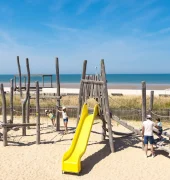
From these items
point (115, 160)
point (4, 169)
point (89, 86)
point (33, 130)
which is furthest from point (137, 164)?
point (33, 130)

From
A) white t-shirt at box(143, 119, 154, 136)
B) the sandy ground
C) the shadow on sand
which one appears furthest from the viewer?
white t-shirt at box(143, 119, 154, 136)

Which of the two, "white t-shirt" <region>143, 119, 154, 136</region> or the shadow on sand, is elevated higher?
"white t-shirt" <region>143, 119, 154, 136</region>

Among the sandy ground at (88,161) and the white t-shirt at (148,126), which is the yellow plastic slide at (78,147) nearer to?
the sandy ground at (88,161)

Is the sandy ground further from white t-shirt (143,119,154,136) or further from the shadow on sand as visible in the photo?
white t-shirt (143,119,154,136)

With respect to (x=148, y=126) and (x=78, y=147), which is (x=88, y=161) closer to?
(x=78, y=147)

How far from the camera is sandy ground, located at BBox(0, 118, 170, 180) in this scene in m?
8.41

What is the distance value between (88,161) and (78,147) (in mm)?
732

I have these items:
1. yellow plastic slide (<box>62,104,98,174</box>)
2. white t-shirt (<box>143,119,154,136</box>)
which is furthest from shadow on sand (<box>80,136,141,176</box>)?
white t-shirt (<box>143,119,154,136</box>)

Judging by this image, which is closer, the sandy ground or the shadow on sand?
the sandy ground

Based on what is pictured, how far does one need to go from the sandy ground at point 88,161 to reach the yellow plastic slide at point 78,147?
0.27 metres

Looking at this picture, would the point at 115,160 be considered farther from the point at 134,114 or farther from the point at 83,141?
the point at 134,114

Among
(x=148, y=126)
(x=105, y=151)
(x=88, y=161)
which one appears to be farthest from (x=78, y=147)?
(x=148, y=126)

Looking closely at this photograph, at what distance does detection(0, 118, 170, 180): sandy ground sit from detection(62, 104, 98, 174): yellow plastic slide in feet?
0.89

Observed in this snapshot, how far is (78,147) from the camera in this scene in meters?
9.10
